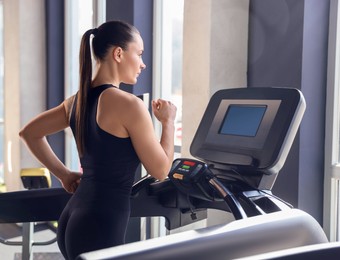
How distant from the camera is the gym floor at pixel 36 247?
147 inches

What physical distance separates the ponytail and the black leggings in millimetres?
184

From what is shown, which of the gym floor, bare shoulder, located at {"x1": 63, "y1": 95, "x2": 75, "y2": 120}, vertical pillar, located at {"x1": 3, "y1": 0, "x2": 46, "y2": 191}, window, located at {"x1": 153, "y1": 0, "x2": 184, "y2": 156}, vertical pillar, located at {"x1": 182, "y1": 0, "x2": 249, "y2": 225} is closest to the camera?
bare shoulder, located at {"x1": 63, "y1": 95, "x2": 75, "y2": 120}

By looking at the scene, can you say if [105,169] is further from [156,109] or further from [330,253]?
[330,253]

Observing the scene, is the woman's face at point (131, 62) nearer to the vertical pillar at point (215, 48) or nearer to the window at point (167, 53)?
the vertical pillar at point (215, 48)

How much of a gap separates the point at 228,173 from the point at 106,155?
43 centimetres

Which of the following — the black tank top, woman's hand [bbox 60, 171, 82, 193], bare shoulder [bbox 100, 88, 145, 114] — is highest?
bare shoulder [bbox 100, 88, 145, 114]

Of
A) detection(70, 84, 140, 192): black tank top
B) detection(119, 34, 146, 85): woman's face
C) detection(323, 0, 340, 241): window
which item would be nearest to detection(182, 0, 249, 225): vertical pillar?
detection(323, 0, 340, 241): window

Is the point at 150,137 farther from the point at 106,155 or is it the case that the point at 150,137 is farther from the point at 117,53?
the point at 117,53

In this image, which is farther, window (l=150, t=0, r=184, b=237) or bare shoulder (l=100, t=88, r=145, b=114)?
window (l=150, t=0, r=184, b=237)

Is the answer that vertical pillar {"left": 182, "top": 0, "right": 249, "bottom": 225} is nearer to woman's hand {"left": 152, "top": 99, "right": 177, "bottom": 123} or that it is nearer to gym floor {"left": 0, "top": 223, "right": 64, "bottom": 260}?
woman's hand {"left": 152, "top": 99, "right": 177, "bottom": 123}

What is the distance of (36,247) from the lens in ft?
13.0

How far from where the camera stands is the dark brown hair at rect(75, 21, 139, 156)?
153cm

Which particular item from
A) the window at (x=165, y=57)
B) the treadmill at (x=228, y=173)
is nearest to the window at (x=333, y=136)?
the treadmill at (x=228, y=173)

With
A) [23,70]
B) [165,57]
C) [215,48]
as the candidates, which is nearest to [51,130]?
[215,48]
